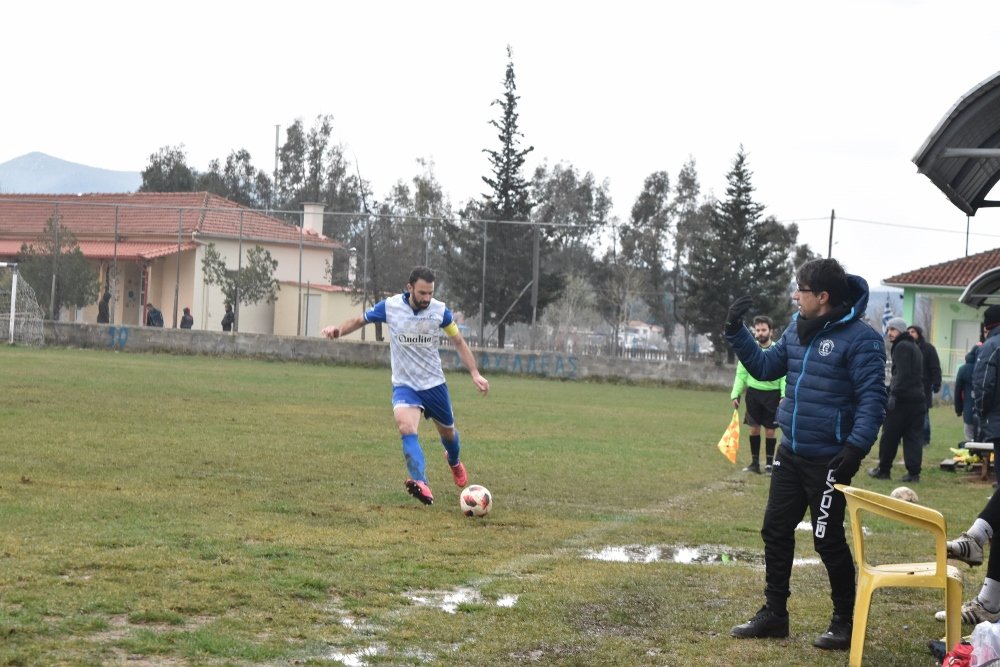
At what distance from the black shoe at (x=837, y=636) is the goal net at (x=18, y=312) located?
3362 centimetres

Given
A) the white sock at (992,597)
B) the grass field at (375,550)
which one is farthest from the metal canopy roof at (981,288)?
the white sock at (992,597)

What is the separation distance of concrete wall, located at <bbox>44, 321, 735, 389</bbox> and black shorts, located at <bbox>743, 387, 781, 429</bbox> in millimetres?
19711

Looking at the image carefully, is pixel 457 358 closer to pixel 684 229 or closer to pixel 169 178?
pixel 684 229

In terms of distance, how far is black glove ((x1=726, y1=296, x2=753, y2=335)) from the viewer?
635cm

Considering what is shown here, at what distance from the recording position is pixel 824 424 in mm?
6250

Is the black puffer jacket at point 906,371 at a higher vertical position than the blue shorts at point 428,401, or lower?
higher

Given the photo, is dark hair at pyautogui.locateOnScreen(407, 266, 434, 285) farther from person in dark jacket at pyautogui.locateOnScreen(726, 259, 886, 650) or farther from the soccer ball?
person in dark jacket at pyautogui.locateOnScreen(726, 259, 886, 650)

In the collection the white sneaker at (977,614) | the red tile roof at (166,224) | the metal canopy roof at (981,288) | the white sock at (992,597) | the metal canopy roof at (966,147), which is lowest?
the white sneaker at (977,614)

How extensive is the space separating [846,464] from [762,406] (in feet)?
29.2

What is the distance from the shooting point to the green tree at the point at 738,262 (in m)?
43.0

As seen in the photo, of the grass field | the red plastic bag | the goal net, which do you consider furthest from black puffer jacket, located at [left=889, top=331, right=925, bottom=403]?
the goal net

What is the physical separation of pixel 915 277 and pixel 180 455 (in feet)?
135

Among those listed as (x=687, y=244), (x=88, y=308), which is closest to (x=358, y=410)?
(x=88, y=308)

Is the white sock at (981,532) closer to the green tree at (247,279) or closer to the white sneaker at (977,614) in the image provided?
the white sneaker at (977,614)
